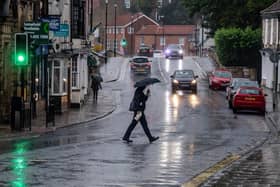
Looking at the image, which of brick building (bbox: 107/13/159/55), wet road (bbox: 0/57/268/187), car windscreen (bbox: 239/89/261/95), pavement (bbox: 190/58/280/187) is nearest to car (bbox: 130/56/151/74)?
wet road (bbox: 0/57/268/187)

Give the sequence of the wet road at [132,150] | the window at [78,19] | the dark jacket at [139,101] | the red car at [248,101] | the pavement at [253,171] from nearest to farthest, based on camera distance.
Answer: the pavement at [253,171] → the wet road at [132,150] → the dark jacket at [139,101] → the red car at [248,101] → the window at [78,19]

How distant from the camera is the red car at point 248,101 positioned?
4050cm

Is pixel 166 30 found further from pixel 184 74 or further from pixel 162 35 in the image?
pixel 184 74

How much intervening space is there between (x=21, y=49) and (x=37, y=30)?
1478 mm

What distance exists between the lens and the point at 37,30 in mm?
28109

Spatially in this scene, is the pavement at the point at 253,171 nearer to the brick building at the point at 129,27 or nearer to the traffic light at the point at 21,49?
the traffic light at the point at 21,49

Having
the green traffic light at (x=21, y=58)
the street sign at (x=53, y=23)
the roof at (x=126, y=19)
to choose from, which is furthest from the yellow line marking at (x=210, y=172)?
the roof at (x=126, y=19)

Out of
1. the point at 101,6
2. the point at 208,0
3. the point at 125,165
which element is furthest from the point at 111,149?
the point at 101,6

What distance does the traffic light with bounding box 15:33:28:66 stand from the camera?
26.7m

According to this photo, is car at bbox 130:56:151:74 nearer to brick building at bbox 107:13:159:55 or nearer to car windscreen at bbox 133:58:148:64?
car windscreen at bbox 133:58:148:64

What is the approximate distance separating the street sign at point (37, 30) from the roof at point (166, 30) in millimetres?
106525

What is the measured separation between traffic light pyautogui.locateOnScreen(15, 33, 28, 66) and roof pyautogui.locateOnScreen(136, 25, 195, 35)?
10816cm

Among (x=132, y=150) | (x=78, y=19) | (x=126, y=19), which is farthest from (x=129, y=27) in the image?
(x=132, y=150)

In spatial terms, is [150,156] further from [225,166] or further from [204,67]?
[204,67]
